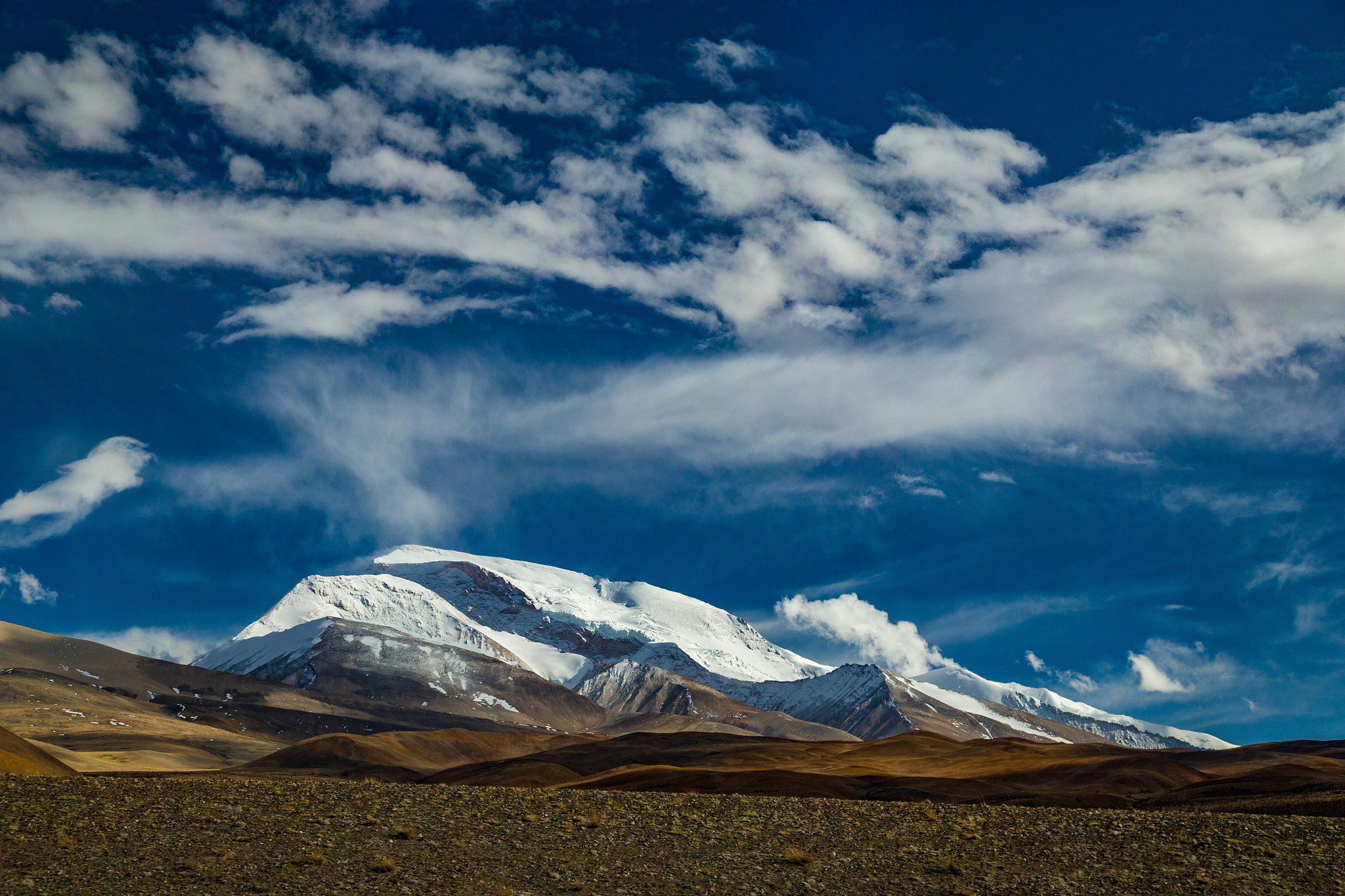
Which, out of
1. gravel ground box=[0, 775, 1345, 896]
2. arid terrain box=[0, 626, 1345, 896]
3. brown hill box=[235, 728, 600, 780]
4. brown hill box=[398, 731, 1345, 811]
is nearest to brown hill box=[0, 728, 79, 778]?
arid terrain box=[0, 626, 1345, 896]

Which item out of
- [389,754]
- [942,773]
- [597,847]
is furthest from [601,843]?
[389,754]

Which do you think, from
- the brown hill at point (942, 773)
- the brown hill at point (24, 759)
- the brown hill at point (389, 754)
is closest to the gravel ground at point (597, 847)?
the brown hill at point (24, 759)

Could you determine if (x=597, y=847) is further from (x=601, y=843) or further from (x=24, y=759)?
(x=24, y=759)

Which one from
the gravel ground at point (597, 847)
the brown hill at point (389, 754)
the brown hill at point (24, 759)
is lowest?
Result: the brown hill at point (389, 754)

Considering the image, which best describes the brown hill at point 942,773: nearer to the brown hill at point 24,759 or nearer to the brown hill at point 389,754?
the brown hill at point 24,759

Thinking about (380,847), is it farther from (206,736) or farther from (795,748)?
(206,736)

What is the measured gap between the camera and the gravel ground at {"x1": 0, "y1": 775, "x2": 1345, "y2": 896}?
18016 millimetres

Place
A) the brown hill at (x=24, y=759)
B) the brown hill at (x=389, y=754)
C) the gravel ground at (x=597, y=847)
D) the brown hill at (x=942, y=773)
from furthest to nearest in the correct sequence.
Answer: the brown hill at (x=389, y=754) → the brown hill at (x=942, y=773) → the brown hill at (x=24, y=759) → the gravel ground at (x=597, y=847)

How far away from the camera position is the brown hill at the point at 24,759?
3641cm

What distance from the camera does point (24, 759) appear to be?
39.7m

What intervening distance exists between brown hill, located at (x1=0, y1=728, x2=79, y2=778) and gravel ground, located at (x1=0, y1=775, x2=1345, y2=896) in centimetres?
1342

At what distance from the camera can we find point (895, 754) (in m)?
100

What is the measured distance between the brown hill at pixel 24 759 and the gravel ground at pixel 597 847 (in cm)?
1342

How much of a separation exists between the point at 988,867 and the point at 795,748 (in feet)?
292
